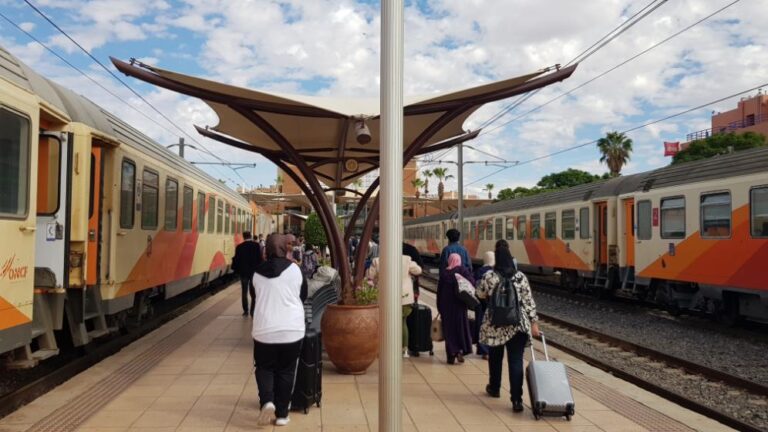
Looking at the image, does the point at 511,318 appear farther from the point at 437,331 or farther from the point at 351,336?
the point at 437,331

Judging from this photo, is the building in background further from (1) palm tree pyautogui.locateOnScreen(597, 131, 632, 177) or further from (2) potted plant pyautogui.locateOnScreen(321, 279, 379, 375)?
(2) potted plant pyautogui.locateOnScreen(321, 279, 379, 375)

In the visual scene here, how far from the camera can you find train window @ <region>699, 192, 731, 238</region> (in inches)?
471

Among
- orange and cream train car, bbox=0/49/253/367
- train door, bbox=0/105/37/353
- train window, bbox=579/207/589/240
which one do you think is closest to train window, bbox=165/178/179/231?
orange and cream train car, bbox=0/49/253/367

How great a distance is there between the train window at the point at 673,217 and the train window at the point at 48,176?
456 inches

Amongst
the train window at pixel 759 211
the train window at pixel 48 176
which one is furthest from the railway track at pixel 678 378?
the train window at pixel 48 176

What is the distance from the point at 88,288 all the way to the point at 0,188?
8.65ft

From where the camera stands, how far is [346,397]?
21.9ft

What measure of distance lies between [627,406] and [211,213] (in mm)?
12051

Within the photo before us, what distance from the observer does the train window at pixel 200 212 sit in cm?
1456

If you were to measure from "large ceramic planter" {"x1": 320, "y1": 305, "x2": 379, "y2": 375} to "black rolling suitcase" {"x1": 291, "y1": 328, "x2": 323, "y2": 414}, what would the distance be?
131 centimetres

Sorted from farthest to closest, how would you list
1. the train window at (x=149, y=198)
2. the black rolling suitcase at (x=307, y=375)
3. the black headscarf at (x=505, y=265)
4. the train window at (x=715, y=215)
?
1. the train window at (x=715, y=215)
2. the train window at (x=149, y=198)
3. the black headscarf at (x=505, y=265)
4. the black rolling suitcase at (x=307, y=375)

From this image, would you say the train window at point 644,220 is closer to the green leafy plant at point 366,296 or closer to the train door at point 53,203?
the green leafy plant at point 366,296

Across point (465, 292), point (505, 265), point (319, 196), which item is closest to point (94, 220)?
point (319, 196)

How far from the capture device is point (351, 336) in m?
7.50
